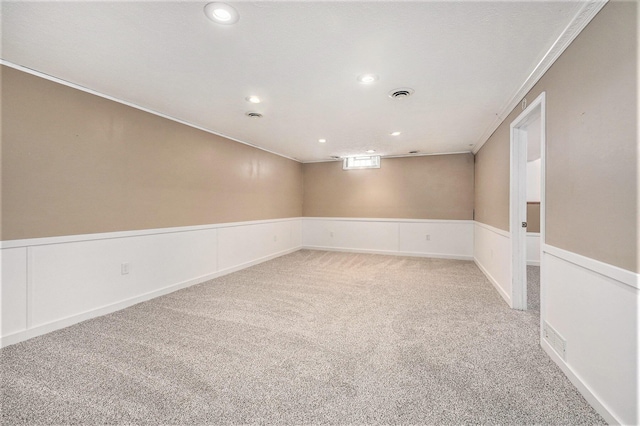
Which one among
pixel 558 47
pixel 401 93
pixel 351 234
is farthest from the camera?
pixel 351 234

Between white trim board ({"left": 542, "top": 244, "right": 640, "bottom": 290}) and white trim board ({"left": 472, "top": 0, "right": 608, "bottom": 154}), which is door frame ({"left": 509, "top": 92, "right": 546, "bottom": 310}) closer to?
white trim board ({"left": 472, "top": 0, "right": 608, "bottom": 154})

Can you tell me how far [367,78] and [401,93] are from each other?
49 centimetres

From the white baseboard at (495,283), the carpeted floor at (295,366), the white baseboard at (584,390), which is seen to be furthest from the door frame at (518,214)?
the white baseboard at (584,390)

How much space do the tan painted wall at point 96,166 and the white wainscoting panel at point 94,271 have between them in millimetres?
138

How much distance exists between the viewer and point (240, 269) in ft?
15.3

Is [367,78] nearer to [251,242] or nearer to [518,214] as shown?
[518,214]

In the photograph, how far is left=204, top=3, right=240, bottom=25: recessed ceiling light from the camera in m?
1.50

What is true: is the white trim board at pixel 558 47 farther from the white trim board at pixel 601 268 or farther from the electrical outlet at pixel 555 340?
the electrical outlet at pixel 555 340

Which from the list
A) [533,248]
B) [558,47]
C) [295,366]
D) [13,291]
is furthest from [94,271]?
[533,248]

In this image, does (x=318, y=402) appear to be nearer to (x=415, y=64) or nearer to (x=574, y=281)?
(x=574, y=281)

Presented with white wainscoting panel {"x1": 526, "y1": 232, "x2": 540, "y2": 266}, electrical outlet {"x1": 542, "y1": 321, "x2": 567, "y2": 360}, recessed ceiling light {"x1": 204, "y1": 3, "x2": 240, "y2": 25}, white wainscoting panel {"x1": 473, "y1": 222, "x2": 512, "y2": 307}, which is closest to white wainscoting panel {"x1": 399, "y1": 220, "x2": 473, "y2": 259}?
white wainscoting panel {"x1": 473, "y1": 222, "x2": 512, "y2": 307}

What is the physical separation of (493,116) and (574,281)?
239 centimetres

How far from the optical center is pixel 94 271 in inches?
106

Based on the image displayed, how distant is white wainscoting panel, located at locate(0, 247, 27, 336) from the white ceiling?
162 centimetres
